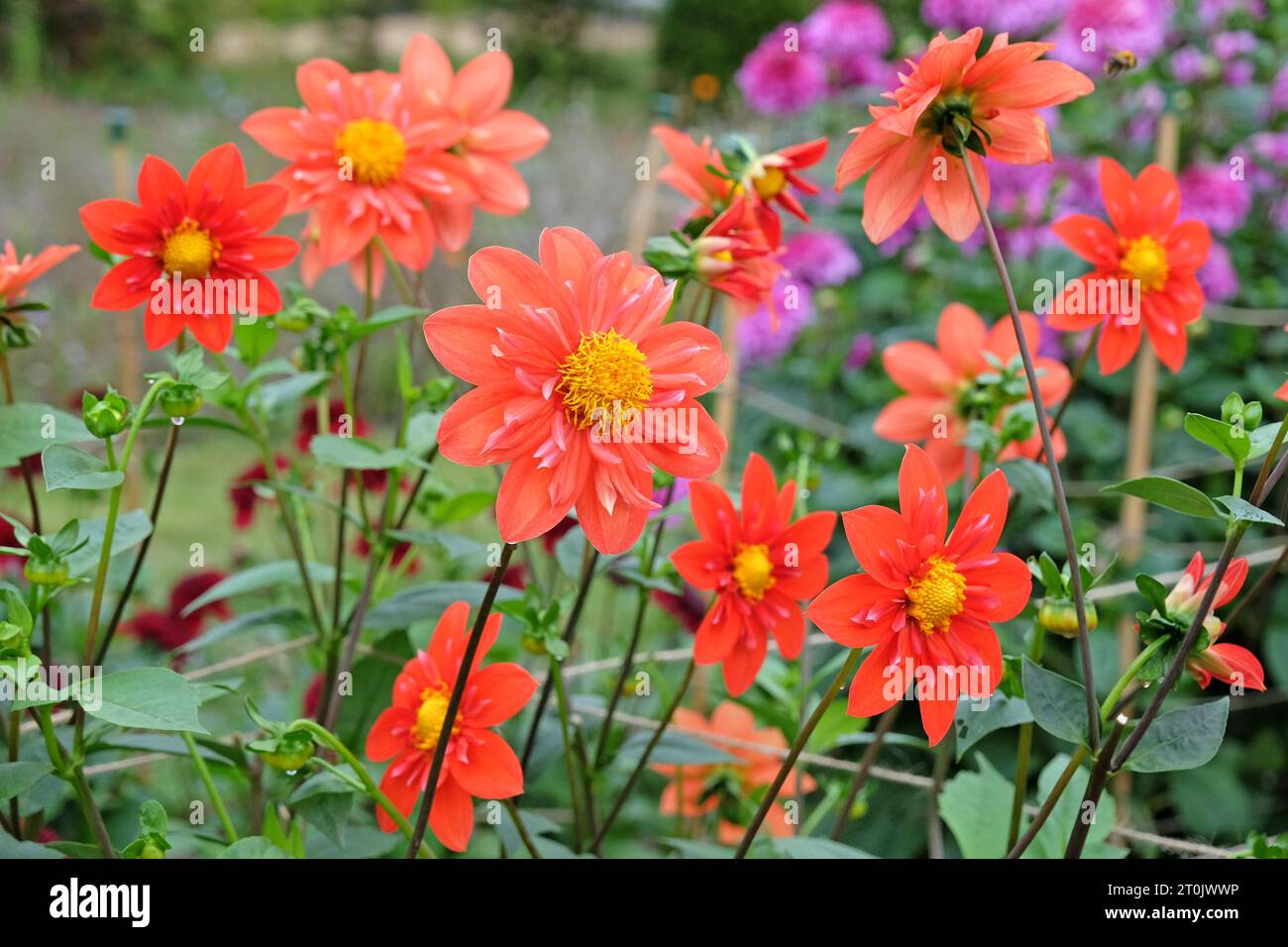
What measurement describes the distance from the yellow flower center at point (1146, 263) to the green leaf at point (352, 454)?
0.45m

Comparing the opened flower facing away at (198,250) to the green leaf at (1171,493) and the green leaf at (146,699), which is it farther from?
the green leaf at (1171,493)

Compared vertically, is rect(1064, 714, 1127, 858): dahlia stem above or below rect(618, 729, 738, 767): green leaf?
above

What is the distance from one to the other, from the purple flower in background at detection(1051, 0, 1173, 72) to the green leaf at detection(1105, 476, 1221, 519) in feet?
4.79

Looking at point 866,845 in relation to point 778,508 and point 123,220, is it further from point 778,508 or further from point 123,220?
point 123,220

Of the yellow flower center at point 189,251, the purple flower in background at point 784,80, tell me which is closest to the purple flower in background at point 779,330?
the purple flower in background at point 784,80

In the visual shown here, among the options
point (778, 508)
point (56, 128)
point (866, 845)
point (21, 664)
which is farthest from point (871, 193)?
point (56, 128)

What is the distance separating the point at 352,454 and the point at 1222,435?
0.45 metres

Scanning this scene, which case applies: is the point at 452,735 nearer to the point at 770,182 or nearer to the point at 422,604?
the point at 422,604

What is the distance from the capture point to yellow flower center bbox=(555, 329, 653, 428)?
502 mm

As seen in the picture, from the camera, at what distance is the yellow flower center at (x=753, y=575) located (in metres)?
0.66

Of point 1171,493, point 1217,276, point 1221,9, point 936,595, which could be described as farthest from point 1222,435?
point 1221,9

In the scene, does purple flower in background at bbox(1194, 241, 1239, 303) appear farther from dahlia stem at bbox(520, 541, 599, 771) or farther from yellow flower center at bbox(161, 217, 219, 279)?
yellow flower center at bbox(161, 217, 219, 279)

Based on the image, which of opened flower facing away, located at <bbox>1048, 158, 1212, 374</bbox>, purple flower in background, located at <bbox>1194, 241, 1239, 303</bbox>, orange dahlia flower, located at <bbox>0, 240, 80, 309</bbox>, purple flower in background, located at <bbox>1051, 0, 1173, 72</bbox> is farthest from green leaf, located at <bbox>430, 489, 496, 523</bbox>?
purple flower in background, located at <bbox>1051, 0, 1173, 72</bbox>
